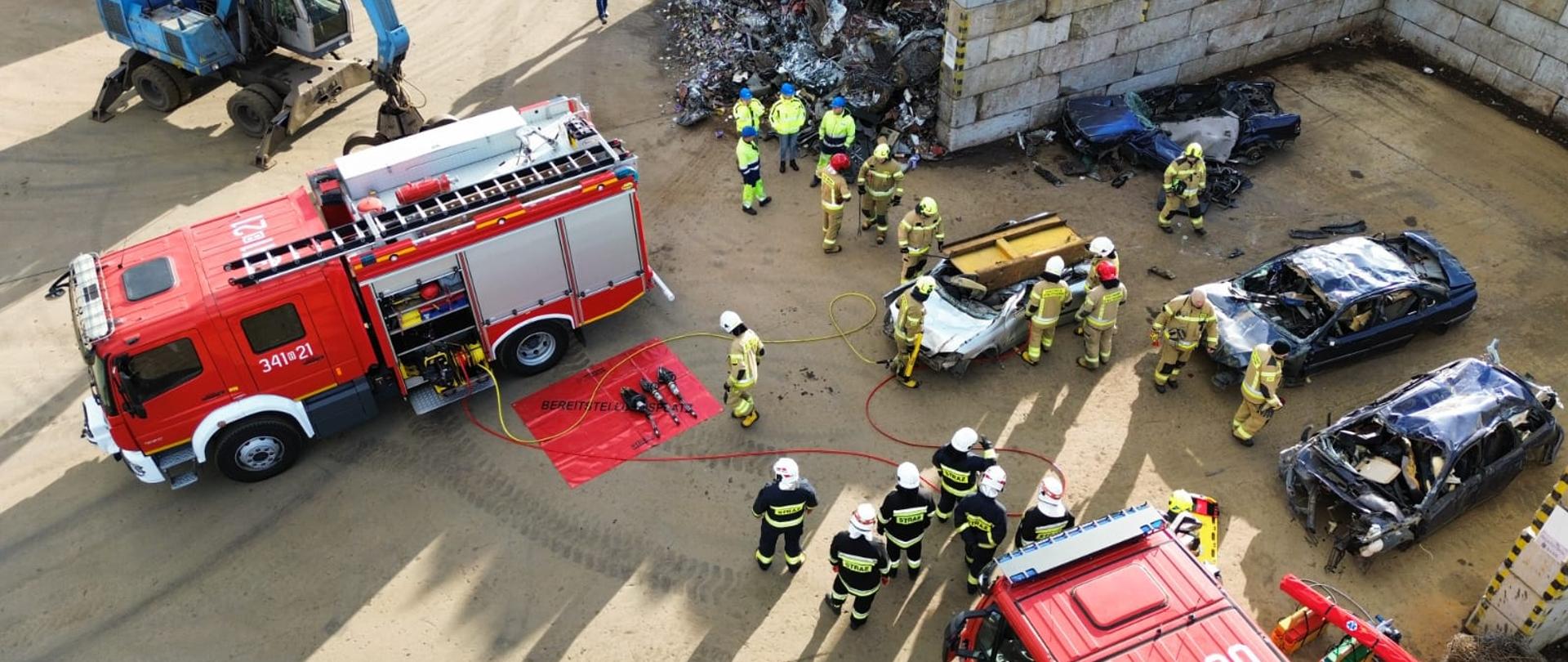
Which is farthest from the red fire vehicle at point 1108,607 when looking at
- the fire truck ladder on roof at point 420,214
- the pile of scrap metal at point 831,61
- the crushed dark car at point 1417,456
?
the pile of scrap metal at point 831,61

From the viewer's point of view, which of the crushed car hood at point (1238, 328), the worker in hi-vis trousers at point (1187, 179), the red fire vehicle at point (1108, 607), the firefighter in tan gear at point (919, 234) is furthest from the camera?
the worker in hi-vis trousers at point (1187, 179)

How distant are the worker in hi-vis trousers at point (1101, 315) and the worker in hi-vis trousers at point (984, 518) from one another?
3300 millimetres

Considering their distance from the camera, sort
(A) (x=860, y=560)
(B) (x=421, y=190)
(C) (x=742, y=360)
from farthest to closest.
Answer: (B) (x=421, y=190) → (C) (x=742, y=360) → (A) (x=860, y=560)

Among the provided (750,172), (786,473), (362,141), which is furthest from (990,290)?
(362,141)

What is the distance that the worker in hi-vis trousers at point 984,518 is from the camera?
8.50m

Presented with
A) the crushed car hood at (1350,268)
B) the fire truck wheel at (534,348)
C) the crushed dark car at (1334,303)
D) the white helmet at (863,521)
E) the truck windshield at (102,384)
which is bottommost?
the fire truck wheel at (534,348)

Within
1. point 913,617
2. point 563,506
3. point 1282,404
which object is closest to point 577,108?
point 563,506

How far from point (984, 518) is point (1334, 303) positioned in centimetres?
530

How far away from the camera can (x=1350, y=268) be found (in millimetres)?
11344

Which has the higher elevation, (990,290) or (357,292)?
(357,292)

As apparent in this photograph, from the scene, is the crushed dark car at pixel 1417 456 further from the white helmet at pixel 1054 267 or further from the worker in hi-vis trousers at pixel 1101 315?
the white helmet at pixel 1054 267

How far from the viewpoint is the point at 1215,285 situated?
11.9 metres

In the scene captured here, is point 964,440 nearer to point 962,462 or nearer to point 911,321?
point 962,462

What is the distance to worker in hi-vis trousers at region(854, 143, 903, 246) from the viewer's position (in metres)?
13.3
